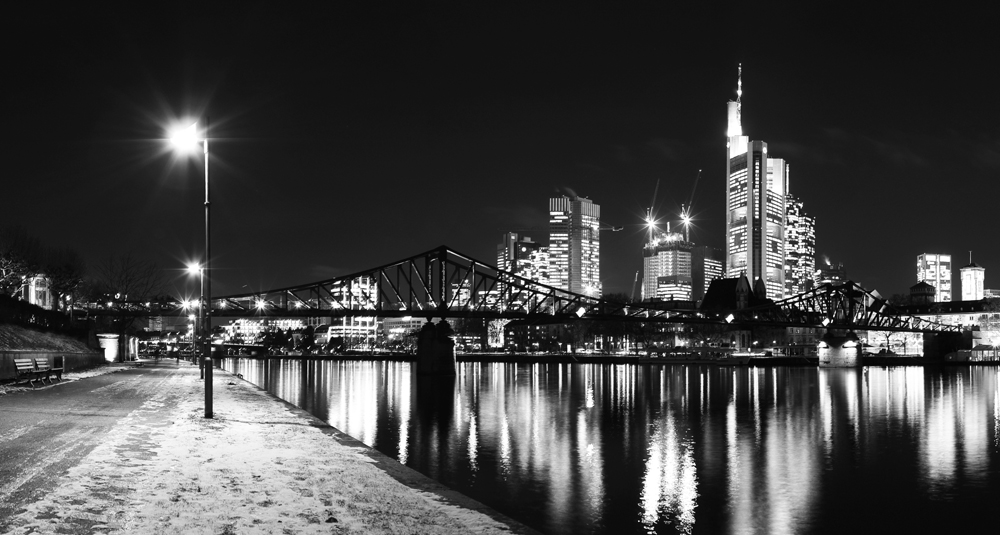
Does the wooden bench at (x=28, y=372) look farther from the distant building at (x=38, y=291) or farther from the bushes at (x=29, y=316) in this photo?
the distant building at (x=38, y=291)

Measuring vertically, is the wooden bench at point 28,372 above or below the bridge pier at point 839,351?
above

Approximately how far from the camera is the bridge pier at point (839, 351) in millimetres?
131375

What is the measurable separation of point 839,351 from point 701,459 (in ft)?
389

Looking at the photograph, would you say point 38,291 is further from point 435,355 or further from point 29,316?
point 435,355

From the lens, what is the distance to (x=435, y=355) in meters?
98.7

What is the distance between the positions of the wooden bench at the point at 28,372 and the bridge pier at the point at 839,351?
120m

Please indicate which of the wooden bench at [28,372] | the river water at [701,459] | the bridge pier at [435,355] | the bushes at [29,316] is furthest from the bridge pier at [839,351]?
the wooden bench at [28,372]

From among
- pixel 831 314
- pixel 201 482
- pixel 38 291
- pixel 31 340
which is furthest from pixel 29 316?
pixel 831 314

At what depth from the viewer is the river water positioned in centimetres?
1725

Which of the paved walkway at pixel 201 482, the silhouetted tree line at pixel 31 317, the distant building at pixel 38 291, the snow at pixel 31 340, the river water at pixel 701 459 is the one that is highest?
the distant building at pixel 38 291

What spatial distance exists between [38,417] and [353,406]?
88.6 ft

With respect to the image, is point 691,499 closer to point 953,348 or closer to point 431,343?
point 431,343

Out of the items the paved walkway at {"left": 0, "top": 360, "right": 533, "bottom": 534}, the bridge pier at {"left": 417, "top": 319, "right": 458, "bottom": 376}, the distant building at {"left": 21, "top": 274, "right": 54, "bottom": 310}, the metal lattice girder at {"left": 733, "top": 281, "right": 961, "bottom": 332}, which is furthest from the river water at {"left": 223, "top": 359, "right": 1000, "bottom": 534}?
the metal lattice girder at {"left": 733, "top": 281, "right": 961, "bottom": 332}

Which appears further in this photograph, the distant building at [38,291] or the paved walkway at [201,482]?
the distant building at [38,291]
